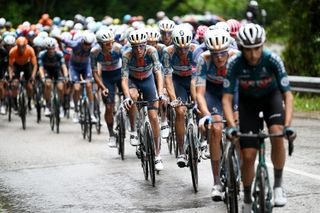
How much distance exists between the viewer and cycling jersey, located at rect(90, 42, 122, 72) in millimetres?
15352

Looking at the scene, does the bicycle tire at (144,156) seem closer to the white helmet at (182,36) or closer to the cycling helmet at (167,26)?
the white helmet at (182,36)

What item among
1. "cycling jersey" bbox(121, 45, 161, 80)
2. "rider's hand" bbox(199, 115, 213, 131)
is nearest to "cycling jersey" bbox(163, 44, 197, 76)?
"cycling jersey" bbox(121, 45, 161, 80)

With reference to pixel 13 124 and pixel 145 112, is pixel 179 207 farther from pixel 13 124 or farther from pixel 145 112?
pixel 13 124

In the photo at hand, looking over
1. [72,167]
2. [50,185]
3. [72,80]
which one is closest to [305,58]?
[72,80]

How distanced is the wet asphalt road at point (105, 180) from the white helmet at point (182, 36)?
6.01 feet

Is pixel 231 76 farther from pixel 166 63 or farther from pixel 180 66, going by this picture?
pixel 180 66

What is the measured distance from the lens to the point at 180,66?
42.0ft

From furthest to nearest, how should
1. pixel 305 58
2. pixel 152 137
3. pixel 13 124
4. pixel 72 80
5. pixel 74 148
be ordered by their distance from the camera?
1. pixel 305 58
2. pixel 13 124
3. pixel 72 80
4. pixel 74 148
5. pixel 152 137

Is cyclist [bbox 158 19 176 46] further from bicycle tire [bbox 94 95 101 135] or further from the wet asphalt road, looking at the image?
bicycle tire [bbox 94 95 101 135]

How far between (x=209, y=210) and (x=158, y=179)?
246 cm

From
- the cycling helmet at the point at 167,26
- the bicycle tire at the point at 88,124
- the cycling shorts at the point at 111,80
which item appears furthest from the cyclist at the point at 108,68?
the bicycle tire at the point at 88,124

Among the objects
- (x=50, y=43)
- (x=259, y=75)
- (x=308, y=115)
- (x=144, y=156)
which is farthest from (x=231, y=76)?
(x=50, y=43)

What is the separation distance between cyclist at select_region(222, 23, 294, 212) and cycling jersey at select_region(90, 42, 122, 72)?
7096mm

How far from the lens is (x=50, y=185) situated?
1204 centimetres
